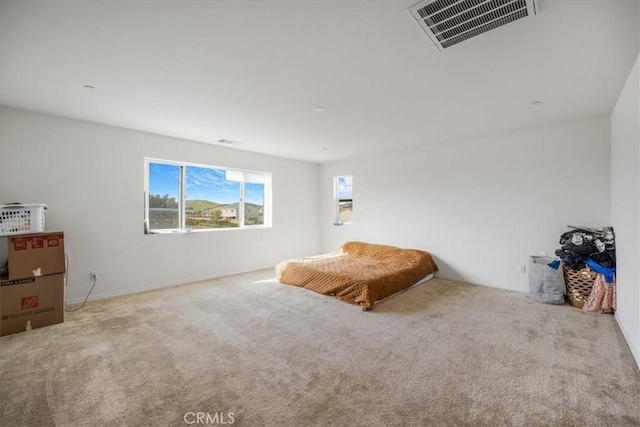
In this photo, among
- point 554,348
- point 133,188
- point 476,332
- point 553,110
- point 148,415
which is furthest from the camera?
point 133,188

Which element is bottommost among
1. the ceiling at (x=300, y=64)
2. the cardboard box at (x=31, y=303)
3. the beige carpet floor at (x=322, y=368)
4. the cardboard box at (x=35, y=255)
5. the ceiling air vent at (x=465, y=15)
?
the beige carpet floor at (x=322, y=368)

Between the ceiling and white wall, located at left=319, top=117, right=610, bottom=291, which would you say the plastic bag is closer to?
white wall, located at left=319, top=117, right=610, bottom=291

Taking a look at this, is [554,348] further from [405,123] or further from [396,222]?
[396,222]

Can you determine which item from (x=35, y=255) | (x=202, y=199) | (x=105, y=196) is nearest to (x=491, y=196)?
(x=202, y=199)

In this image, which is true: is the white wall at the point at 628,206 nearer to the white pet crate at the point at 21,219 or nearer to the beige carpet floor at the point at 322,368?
the beige carpet floor at the point at 322,368

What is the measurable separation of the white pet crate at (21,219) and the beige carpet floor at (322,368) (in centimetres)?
99

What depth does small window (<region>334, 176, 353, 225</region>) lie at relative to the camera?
612 cm

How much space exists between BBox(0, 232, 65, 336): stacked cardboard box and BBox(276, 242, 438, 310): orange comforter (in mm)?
2643

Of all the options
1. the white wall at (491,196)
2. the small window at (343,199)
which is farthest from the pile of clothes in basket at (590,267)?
the small window at (343,199)

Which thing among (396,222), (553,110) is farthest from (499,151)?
(396,222)

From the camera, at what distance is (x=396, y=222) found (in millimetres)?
5281

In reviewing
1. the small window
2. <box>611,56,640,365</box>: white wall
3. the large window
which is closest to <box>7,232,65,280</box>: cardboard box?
the large window

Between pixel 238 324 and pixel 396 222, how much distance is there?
345 cm

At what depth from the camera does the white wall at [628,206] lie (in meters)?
2.07
